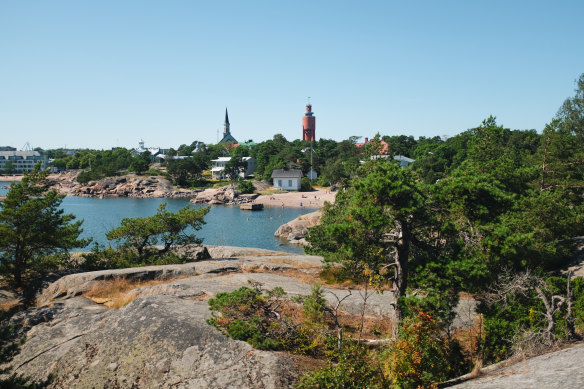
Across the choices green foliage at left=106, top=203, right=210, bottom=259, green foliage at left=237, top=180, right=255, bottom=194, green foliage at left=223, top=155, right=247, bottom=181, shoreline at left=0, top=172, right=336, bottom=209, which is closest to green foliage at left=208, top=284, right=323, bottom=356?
green foliage at left=106, top=203, right=210, bottom=259

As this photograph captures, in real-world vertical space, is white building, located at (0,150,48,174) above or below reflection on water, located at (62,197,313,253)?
above

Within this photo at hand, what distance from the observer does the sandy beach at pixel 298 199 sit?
8650 cm

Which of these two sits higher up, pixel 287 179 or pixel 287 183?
pixel 287 179

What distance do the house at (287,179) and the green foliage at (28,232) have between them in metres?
80.2

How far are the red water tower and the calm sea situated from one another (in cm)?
9053

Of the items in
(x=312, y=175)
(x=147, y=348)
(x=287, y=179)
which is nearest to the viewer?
(x=147, y=348)

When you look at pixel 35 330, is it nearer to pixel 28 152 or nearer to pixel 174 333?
pixel 174 333

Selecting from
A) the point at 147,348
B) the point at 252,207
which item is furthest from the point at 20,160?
the point at 147,348

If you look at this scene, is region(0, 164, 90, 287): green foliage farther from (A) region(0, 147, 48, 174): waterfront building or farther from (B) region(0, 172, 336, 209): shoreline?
(A) region(0, 147, 48, 174): waterfront building

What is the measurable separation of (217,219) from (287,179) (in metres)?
36.1

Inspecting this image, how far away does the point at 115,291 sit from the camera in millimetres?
19719

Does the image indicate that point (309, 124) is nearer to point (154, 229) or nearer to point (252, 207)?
point (252, 207)

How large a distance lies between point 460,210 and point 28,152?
212941 millimetres

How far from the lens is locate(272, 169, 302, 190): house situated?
102 m
